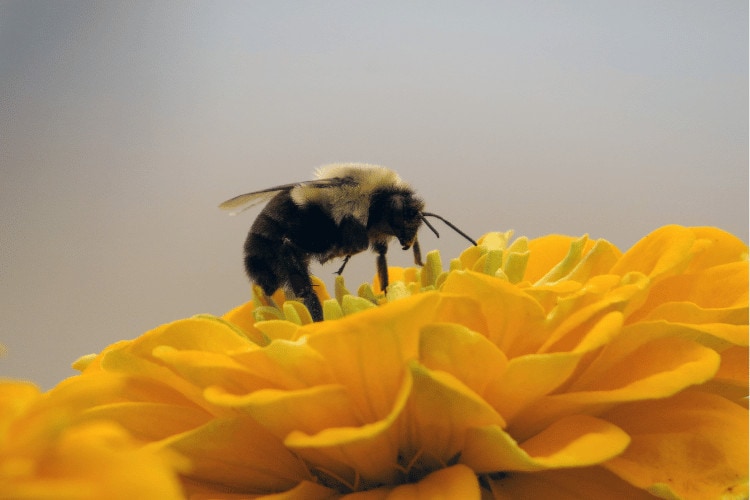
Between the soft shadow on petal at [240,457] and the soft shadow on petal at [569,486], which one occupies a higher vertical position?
the soft shadow on petal at [240,457]

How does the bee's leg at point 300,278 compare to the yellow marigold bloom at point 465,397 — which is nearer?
the yellow marigold bloom at point 465,397

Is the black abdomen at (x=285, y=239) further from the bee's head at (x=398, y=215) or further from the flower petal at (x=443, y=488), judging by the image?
the flower petal at (x=443, y=488)

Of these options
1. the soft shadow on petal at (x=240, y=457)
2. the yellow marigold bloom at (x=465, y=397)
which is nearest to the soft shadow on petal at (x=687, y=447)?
the yellow marigold bloom at (x=465, y=397)

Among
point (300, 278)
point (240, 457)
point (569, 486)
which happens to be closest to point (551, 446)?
point (569, 486)

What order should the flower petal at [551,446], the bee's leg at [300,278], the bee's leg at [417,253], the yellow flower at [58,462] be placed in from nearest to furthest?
the yellow flower at [58,462], the flower petal at [551,446], the bee's leg at [300,278], the bee's leg at [417,253]

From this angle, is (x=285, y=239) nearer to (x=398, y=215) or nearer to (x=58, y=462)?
(x=398, y=215)

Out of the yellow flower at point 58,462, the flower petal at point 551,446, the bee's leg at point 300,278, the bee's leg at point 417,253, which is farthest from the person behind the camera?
the bee's leg at point 417,253

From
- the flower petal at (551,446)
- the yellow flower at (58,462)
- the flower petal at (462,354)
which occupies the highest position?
the yellow flower at (58,462)

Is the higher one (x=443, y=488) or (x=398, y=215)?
(x=398, y=215)
